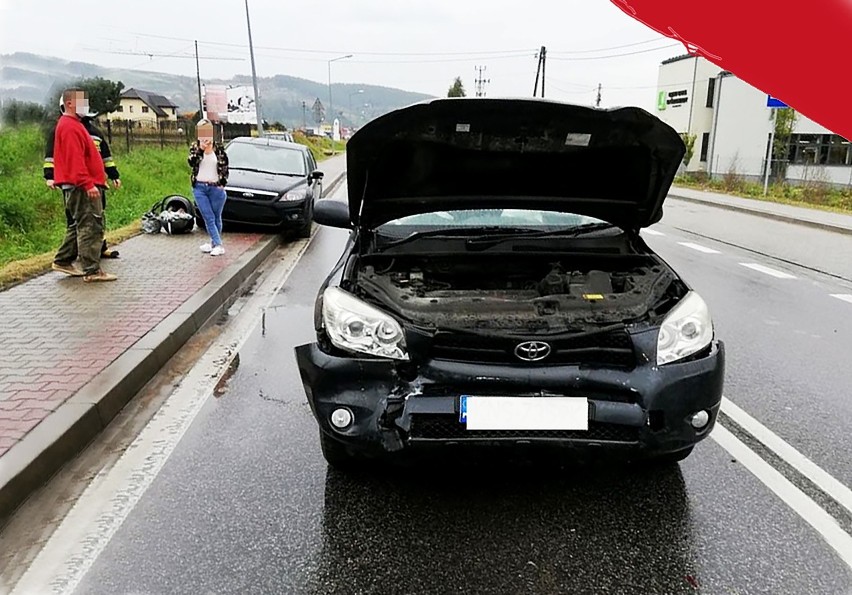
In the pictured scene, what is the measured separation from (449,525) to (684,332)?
1323 mm

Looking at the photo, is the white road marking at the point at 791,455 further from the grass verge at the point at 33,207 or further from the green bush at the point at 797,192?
the green bush at the point at 797,192

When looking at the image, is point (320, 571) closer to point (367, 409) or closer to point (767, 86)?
point (367, 409)

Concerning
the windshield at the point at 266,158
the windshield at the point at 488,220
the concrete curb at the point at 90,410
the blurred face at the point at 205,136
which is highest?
the blurred face at the point at 205,136

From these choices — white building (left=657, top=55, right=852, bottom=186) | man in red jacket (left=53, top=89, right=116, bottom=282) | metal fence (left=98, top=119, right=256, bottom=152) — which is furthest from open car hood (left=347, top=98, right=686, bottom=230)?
white building (left=657, top=55, right=852, bottom=186)

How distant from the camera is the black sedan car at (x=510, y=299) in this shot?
2713 millimetres

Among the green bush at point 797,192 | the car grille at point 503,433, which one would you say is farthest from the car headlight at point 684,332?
the green bush at point 797,192

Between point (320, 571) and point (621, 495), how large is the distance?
1.46 metres

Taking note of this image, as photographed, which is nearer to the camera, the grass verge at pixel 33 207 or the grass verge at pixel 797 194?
the grass verge at pixel 33 207

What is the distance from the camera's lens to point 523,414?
2.69 meters

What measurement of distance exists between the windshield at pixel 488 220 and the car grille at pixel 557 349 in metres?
1.30

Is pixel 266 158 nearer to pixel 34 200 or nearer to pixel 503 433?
pixel 34 200

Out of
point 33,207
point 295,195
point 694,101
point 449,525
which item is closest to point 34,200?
point 33,207

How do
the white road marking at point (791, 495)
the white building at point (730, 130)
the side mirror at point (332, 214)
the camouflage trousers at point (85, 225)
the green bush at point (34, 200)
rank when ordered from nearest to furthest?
the white road marking at point (791, 495)
the side mirror at point (332, 214)
the camouflage trousers at point (85, 225)
the green bush at point (34, 200)
the white building at point (730, 130)

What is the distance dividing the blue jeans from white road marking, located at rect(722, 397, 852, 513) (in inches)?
264
